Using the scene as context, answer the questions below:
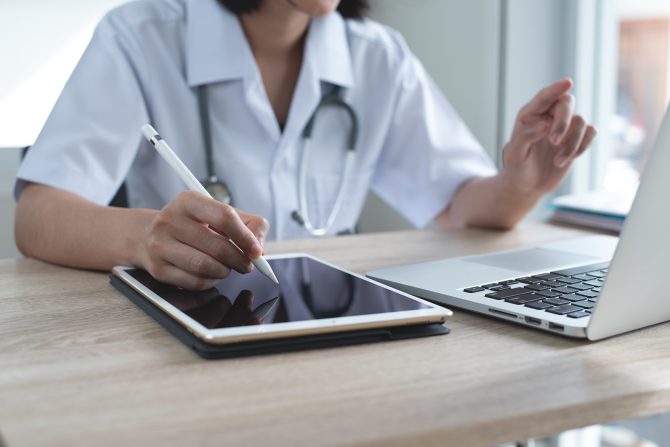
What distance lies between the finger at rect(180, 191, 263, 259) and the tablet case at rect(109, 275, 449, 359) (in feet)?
0.31

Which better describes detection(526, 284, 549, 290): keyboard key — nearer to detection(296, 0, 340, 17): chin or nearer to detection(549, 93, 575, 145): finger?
detection(549, 93, 575, 145): finger

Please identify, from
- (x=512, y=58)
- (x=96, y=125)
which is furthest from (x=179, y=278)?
(x=512, y=58)

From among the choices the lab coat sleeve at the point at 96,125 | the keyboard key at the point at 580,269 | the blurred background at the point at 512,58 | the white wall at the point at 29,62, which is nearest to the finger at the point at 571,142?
the keyboard key at the point at 580,269

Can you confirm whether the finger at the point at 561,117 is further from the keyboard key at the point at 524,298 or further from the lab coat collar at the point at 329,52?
the lab coat collar at the point at 329,52

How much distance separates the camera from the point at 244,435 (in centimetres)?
42

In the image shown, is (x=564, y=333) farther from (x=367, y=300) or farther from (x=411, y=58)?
(x=411, y=58)

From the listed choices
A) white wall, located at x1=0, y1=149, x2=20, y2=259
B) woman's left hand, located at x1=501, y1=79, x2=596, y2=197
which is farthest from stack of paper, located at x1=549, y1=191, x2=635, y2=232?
white wall, located at x1=0, y1=149, x2=20, y2=259

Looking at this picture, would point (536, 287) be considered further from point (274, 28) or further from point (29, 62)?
point (29, 62)

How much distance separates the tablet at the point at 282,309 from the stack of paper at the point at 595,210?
0.56 m

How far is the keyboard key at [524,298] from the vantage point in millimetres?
656

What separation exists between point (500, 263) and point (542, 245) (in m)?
0.17

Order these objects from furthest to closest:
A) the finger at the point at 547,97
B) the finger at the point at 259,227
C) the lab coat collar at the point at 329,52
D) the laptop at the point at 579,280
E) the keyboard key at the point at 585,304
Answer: the lab coat collar at the point at 329,52 < the finger at the point at 547,97 < the finger at the point at 259,227 < the keyboard key at the point at 585,304 < the laptop at the point at 579,280

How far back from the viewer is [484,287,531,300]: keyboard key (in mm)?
672

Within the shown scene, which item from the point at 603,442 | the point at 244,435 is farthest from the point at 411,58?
the point at 244,435
